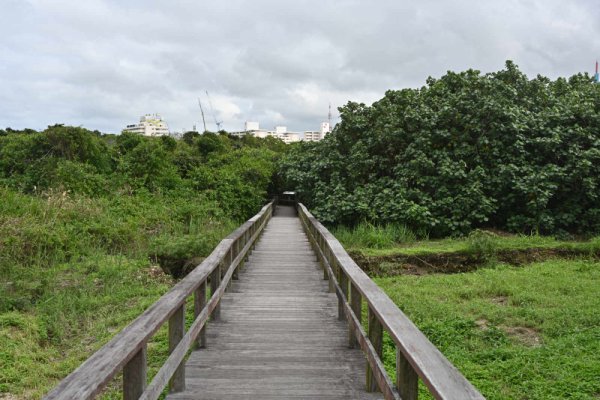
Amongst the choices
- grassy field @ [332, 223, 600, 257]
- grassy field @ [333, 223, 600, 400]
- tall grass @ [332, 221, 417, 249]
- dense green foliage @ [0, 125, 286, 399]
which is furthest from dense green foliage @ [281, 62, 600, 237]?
dense green foliage @ [0, 125, 286, 399]

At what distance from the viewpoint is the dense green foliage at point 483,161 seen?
13.9 meters

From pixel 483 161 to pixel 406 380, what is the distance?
13791mm

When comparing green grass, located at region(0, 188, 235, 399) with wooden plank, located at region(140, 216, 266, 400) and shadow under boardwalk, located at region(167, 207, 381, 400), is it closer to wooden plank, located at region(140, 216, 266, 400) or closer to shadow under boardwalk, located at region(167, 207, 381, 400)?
shadow under boardwalk, located at region(167, 207, 381, 400)

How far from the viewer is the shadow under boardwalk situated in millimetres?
3491

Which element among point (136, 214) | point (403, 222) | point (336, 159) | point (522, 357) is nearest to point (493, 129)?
point (403, 222)

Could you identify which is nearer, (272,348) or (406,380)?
(406,380)

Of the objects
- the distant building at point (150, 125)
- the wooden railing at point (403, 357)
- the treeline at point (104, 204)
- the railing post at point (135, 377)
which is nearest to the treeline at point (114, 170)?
the treeline at point (104, 204)

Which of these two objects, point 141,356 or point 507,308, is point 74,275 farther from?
point 141,356

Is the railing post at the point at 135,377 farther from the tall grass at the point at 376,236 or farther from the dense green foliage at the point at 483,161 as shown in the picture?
the dense green foliage at the point at 483,161

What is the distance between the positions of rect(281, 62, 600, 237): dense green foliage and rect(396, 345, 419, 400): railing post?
11.8m

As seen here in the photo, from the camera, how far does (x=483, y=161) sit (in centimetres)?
1484

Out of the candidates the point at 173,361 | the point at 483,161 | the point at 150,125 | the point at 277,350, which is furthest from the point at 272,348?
the point at 150,125

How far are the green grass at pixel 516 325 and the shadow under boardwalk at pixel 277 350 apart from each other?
0.93 metres

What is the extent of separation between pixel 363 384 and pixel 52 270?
849 centimetres
